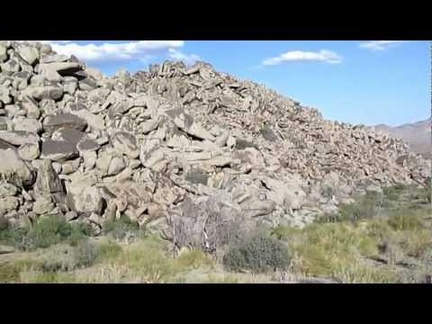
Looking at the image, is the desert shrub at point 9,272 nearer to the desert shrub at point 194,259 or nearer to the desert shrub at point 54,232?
the desert shrub at point 54,232

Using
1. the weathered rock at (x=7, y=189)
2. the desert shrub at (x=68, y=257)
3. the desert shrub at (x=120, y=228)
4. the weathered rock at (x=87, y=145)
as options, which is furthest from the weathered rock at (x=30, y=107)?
the desert shrub at (x=68, y=257)

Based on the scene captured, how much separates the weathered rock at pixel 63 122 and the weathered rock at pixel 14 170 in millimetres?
864

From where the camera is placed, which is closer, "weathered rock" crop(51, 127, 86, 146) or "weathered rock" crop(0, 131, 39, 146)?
"weathered rock" crop(0, 131, 39, 146)

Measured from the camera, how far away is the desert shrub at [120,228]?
8.69 metres

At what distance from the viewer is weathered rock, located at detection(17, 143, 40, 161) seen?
9.32m

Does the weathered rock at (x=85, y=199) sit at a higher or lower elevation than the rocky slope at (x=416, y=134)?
lower

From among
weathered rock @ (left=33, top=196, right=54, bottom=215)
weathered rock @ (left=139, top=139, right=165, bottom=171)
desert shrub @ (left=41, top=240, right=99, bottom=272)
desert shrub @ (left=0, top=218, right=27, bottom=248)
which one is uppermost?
weathered rock @ (left=139, top=139, right=165, bottom=171)

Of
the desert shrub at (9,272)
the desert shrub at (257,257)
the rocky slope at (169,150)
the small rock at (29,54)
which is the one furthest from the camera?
the small rock at (29,54)

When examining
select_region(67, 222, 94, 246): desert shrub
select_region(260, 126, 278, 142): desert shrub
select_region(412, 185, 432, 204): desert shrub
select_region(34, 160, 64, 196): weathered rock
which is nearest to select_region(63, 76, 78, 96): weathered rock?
select_region(34, 160, 64, 196): weathered rock

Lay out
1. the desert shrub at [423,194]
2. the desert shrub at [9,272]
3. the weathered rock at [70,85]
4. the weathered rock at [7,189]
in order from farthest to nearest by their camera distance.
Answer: the weathered rock at [70,85]
the desert shrub at [423,194]
the weathered rock at [7,189]
the desert shrub at [9,272]

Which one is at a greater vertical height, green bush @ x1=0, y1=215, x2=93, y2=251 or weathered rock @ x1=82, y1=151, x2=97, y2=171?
weathered rock @ x1=82, y1=151, x2=97, y2=171

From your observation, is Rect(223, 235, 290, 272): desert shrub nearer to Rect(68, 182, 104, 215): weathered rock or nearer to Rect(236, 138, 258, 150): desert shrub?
A: Rect(68, 182, 104, 215): weathered rock

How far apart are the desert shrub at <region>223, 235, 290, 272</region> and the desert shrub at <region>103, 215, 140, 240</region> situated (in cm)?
135
